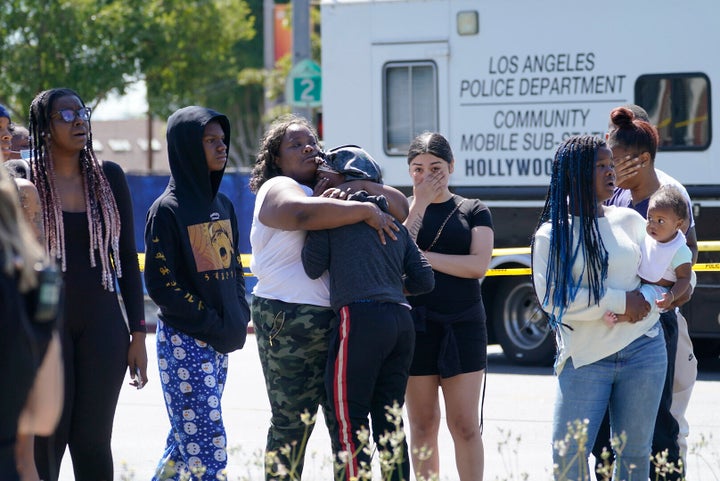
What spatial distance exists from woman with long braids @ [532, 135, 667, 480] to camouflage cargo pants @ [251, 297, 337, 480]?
0.89m

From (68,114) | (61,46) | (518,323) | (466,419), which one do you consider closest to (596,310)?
(466,419)

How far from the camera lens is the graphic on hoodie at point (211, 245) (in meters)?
4.98

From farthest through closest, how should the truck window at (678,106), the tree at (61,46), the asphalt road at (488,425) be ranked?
the tree at (61,46) → the truck window at (678,106) → the asphalt road at (488,425)

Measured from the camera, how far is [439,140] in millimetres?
5602

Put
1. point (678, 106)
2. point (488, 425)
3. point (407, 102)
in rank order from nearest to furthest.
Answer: point (488, 425) → point (678, 106) → point (407, 102)

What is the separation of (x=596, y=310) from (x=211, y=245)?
1.58 metres

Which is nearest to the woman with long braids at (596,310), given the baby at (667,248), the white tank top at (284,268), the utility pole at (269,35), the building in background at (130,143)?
the baby at (667,248)

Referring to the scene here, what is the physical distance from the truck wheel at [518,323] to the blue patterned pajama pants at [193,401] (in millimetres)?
6055

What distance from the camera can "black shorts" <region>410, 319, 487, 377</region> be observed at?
5.49 meters

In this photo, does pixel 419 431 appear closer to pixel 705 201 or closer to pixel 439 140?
pixel 439 140

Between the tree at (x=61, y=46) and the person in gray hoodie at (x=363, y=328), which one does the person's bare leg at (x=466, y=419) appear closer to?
the person in gray hoodie at (x=363, y=328)

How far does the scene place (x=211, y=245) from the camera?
5.02m

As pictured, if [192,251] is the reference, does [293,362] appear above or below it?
below

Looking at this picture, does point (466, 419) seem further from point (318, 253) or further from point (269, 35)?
point (269, 35)
